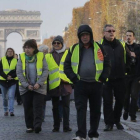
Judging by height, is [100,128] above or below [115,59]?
below

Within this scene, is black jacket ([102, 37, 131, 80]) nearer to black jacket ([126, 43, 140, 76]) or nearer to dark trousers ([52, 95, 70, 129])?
dark trousers ([52, 95, 70, 129])

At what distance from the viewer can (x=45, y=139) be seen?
10438mm

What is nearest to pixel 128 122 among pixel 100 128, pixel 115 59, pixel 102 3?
pixel 100 128

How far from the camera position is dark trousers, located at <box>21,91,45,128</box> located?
11.4 m

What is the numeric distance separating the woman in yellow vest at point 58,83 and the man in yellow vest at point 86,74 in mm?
1920

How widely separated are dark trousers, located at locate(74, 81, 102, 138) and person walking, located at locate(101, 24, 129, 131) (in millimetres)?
1720

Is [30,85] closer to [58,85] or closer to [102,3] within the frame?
[58,85]

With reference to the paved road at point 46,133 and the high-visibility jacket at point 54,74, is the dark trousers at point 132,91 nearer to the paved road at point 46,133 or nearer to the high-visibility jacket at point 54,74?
the paved road at point 46,133

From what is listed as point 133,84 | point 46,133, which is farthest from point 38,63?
point 133,84

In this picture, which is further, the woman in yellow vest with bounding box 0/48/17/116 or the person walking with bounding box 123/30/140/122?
the woman in yellow vest with bounding box 0/48/17/116

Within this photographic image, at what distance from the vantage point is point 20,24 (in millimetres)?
131000

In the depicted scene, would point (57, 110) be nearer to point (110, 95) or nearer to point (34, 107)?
point (34, 107)

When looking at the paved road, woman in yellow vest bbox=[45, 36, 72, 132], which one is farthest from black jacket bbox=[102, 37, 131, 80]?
the paved road

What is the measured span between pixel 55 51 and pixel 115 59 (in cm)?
130
